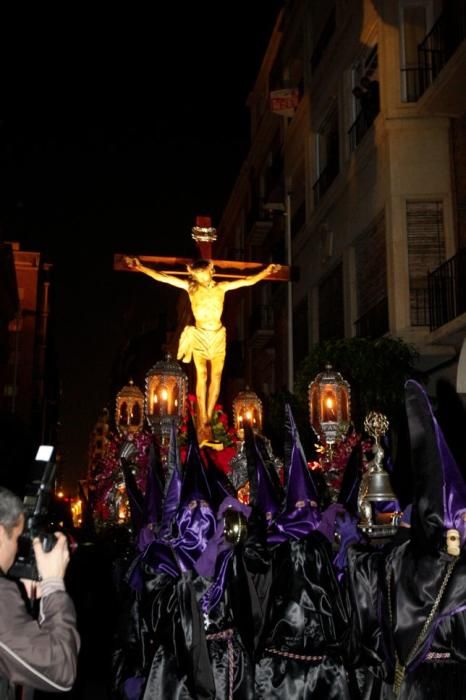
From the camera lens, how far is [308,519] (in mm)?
6215

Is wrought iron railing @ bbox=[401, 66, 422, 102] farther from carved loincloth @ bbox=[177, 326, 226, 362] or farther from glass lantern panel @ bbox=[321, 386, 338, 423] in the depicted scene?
glass lantern panel @ bbox=[321, 386, 338, 423]

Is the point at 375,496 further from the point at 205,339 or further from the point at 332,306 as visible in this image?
the point at 332,306

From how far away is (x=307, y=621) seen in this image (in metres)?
5.95

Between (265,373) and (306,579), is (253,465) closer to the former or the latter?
(306,579)

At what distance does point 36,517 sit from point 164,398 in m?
7.07

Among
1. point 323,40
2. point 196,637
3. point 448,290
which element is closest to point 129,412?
point 196,637

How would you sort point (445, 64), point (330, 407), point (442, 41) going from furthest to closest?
point (442, 41)
point (445, 64)
point (330, 407)

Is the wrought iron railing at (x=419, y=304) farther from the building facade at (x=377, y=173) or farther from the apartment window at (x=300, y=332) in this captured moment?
Result: the apartment window at (x=300, y=332)

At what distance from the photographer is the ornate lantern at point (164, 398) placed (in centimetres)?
1048

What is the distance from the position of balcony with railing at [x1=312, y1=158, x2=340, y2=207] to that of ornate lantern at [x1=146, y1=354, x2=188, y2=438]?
33.3 feet

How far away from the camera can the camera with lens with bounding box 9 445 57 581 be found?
3.37 meters

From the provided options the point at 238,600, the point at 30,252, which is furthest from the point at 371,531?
the point at 30,252

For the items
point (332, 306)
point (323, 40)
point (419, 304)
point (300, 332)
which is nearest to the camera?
point (419, 304)

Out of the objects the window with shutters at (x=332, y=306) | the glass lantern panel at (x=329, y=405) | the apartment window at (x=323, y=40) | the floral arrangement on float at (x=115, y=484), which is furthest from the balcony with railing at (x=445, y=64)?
the floral arrangement on float at (x=115, y=484)
